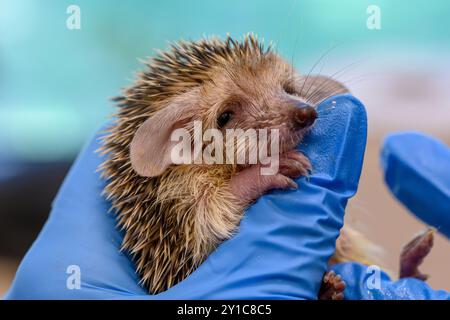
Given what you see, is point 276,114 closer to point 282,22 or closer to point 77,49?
point 282,22

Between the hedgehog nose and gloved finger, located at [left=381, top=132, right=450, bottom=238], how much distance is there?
0.81 meters

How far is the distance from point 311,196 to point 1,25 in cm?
336

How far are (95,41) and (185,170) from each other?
2.97 meters

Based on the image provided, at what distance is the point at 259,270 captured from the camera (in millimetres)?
1494

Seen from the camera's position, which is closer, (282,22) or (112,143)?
(112,143)

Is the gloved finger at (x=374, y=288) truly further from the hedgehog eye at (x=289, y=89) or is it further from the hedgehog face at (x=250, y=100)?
the hedgehog eye at (x=289, y=89)

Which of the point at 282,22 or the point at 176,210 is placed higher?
the point at 282,22

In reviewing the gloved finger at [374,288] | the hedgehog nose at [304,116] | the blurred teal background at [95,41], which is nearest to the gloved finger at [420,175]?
the gloved finger at [374,288]

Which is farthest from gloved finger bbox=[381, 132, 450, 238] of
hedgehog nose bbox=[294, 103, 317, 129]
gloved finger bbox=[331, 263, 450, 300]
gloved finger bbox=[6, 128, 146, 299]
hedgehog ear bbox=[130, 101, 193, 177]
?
gloved finger bbox=[6, 128, 146, 299]

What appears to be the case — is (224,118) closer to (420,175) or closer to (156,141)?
(156,141)

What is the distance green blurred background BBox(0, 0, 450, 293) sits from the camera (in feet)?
12.4

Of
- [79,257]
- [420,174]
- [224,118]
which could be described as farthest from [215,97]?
Answer: [420,174]

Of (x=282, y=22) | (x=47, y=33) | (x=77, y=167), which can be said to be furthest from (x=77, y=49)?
(x=77, y=167)

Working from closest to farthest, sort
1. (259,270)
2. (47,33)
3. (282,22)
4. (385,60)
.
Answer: (259,270), (282,22), (47,33), (385,60)
